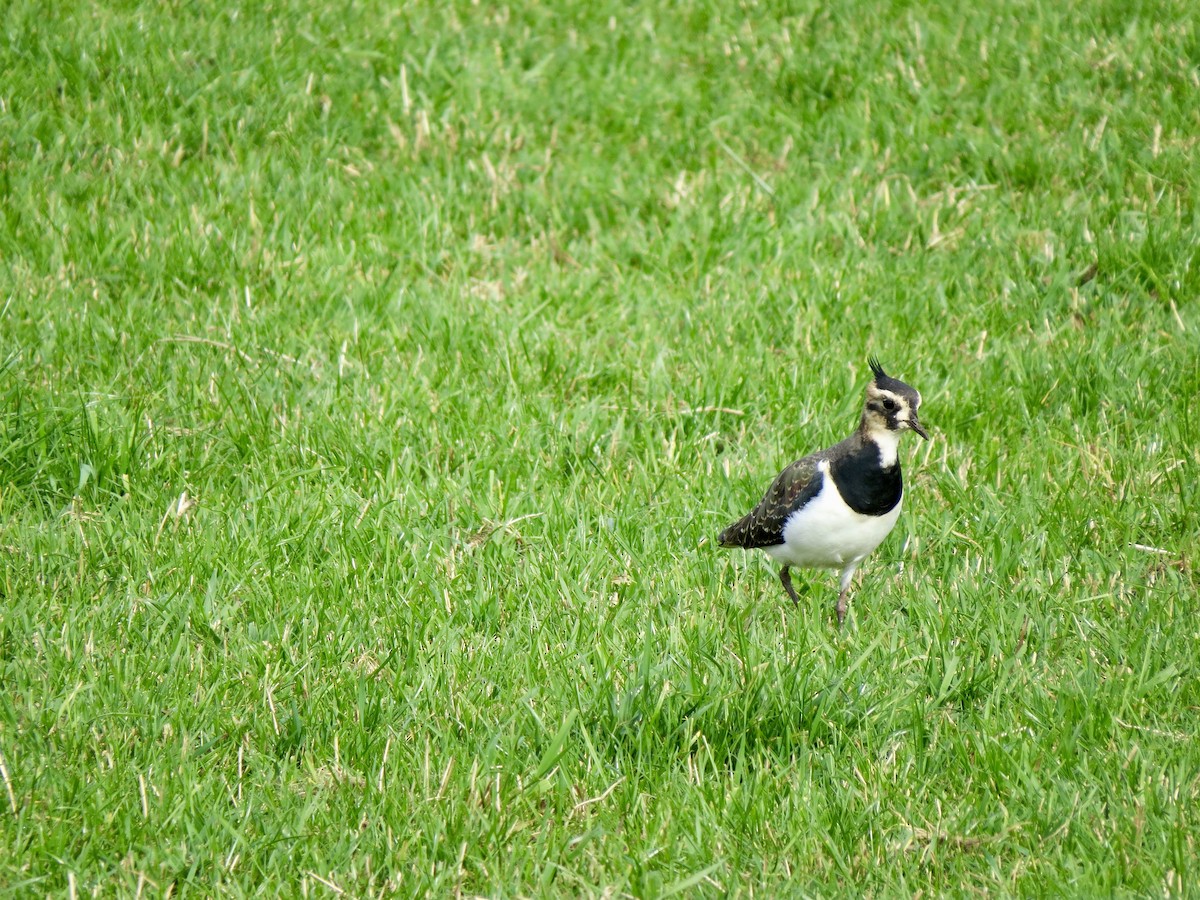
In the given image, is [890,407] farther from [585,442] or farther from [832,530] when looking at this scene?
[585,442]

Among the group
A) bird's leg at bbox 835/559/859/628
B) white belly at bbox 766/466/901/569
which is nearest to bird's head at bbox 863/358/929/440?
white belly at bbox 766/466/901/569

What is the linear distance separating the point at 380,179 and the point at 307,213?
0.58 m

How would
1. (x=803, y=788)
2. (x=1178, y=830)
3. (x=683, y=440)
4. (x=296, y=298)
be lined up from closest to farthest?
1. (x=1178, y=830)
2. (x=803, y=788)
3. (x=683, y=440)
4. (x=296, y=298)

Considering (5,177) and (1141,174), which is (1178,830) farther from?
(5,177)

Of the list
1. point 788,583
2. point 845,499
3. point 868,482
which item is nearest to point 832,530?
point 845,499

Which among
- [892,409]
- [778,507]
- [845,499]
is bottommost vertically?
[778,507]

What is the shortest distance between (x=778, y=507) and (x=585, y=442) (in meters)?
1.28

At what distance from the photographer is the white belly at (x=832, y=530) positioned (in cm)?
493

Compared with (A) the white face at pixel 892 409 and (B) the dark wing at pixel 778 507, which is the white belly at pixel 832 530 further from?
(A) the white face at pixel 892 409

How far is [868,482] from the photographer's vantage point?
16.4 ft

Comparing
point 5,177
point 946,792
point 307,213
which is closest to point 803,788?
point 946,792

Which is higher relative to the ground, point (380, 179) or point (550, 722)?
point (380, 179)

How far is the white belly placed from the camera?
4.93 m

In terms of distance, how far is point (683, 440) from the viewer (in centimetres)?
617
